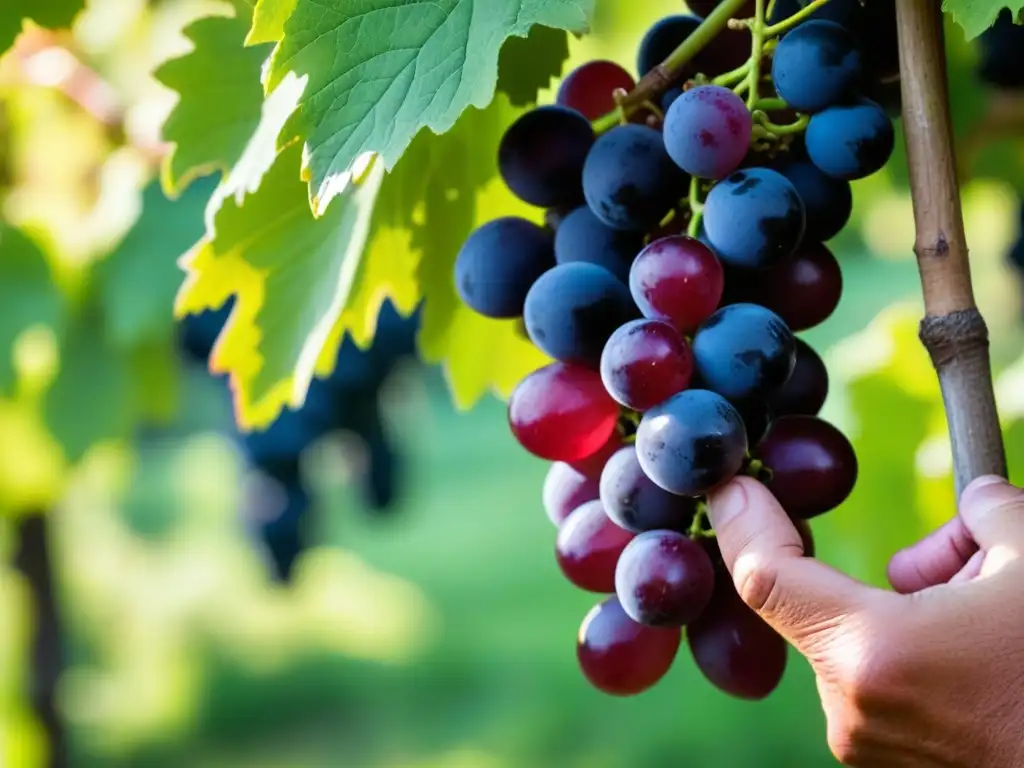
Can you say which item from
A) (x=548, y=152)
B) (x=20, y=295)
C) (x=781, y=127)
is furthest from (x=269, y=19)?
(x=20, y=295)

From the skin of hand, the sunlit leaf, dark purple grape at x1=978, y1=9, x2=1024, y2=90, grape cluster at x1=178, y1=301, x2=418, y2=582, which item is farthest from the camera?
grape cluster at x1=178, y1=301, x2=418, y2=582

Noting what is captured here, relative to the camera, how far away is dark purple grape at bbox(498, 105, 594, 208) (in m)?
0.74

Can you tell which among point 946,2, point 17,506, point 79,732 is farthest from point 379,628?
point 946,2

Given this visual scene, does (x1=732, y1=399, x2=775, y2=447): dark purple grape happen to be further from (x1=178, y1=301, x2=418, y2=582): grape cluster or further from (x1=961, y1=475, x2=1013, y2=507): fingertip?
(x1=178, y1=301, x2=418, y2=582): grape cluster

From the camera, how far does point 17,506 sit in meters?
1.97

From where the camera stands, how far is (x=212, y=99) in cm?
99

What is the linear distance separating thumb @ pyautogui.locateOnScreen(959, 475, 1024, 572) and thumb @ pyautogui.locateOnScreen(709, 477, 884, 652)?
55 mm

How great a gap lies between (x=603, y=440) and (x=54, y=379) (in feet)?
3.61

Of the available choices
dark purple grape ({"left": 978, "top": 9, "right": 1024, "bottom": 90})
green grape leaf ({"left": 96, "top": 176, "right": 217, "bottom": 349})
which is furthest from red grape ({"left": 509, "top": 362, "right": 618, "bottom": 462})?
green grape leaf ({"left": 96, "top": 176, "right": 217, "bottom": 349})

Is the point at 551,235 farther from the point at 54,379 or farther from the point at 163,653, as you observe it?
the point at 163,653

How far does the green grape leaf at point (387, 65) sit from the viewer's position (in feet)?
2.07

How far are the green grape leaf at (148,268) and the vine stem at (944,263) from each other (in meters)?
1.06

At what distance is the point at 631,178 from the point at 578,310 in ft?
0.25

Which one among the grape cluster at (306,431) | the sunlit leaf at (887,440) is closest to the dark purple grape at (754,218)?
the sunlit leaf at (887,440)
